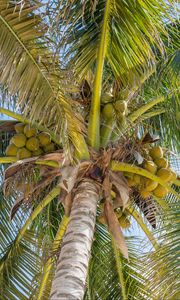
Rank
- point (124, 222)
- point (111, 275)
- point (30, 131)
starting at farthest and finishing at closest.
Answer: point (111, 275), point (124, 222), point (30, 131)

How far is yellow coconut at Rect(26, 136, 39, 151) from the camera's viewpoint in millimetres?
5613

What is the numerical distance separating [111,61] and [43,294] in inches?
113

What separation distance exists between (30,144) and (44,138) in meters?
0.16

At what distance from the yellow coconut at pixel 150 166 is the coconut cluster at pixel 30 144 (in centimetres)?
98

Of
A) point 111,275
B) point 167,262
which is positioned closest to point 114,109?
point 167,262

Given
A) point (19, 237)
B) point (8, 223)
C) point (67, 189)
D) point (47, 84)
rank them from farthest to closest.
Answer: point (8, 223) → point (19, 237) → point (67, 189) → point (47, 84)

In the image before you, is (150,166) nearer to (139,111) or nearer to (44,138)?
(139,111)

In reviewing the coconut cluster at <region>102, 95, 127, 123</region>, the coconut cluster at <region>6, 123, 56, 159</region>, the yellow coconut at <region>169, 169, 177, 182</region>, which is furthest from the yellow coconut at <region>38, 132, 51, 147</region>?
the yellow coconut at <region>169, 169, 177, 182</region>

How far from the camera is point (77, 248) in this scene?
14.7ft

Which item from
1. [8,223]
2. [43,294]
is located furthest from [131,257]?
[8,223]

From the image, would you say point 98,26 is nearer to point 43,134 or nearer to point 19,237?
point 43,134

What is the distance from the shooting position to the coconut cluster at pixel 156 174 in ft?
17.8

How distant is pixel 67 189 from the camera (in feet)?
17.4

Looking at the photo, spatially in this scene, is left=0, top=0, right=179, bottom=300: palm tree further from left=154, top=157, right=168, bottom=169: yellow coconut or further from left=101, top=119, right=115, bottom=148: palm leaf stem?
left=154, top=157, right=168, bottom=169: yellow coconut
